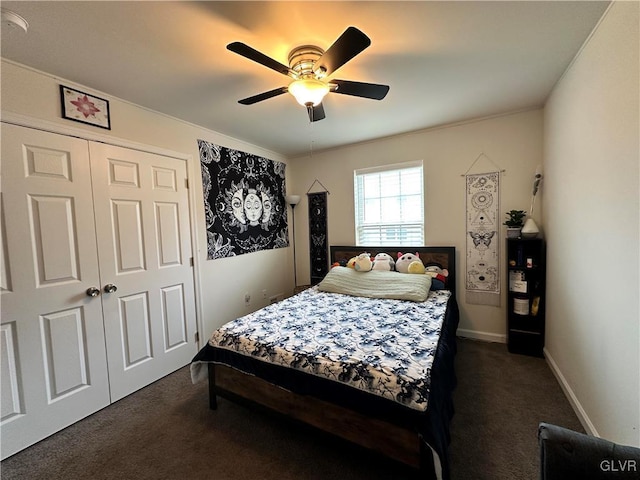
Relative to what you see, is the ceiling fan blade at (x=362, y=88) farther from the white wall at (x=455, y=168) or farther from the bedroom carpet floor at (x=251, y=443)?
the bedroom carpet floor at (x=251, y=443)

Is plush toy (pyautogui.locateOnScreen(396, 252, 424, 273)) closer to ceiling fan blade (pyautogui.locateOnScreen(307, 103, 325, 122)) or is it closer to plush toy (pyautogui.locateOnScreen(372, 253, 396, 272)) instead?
plush toy (pyautogui.locateOnScreen(372, 253, 396, 272))

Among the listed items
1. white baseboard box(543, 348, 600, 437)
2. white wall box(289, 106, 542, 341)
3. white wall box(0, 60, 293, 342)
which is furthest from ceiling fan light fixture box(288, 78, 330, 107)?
white baseboard box(543, 348, 600, 437)

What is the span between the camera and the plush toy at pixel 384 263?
10.5ft

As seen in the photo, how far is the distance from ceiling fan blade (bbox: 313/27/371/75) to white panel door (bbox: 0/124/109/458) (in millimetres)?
1907

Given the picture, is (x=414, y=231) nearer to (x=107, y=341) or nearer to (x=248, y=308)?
(x=248, y=308)

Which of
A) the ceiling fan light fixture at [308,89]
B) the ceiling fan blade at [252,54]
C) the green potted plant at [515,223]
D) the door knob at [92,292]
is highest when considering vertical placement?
the ceiling fan blade at [252,54]

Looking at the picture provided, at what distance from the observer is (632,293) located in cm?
126

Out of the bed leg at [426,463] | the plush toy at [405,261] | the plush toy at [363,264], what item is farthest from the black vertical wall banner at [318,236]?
the bed leg at [426,463]

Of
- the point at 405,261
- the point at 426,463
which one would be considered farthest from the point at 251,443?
the point at 405,261

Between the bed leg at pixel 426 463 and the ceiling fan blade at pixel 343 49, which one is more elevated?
the ceiling fan blade at pixel 343 49

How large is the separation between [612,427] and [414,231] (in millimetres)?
2299

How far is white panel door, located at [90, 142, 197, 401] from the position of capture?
2.16 m

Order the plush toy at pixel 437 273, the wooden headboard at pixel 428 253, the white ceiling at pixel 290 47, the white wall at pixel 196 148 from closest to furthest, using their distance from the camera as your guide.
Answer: the white ceiling at pixel 290 47 < the white wall at pixel 196 148 < the plush toy at pixel 437 273 < the wooden headboard at pixel 428 253

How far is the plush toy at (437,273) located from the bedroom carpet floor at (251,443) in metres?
1.00
